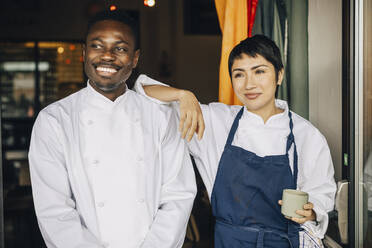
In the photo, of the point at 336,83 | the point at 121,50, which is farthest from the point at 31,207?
the point at 336,83

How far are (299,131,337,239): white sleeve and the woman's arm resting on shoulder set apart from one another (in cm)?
51

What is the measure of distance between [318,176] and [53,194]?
3.63 ft

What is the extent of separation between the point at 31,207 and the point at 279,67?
225cm

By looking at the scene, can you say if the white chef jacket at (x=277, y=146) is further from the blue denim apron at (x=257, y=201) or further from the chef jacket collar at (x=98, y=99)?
the chef jacket collar at (x=98, y=99)

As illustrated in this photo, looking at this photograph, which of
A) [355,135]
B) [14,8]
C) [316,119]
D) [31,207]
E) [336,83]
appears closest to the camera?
[355,135]

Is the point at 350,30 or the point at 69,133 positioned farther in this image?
the point at 350,30

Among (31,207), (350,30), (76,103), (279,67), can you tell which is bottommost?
(31,207)

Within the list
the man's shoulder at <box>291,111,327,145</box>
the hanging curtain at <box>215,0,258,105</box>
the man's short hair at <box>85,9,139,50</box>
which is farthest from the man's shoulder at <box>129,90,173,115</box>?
the man's shoulder at <box>291,111,327,145</box>

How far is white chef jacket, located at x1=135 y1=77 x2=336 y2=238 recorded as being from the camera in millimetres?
1633

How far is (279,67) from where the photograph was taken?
171 centimetres

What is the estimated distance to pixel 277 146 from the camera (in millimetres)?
1677

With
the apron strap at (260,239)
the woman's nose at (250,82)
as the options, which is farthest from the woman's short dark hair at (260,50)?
the apron strap at (260,239)

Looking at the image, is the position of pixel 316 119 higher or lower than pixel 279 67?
lower

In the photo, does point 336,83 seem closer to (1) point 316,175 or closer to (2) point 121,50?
(1) point 316,175
